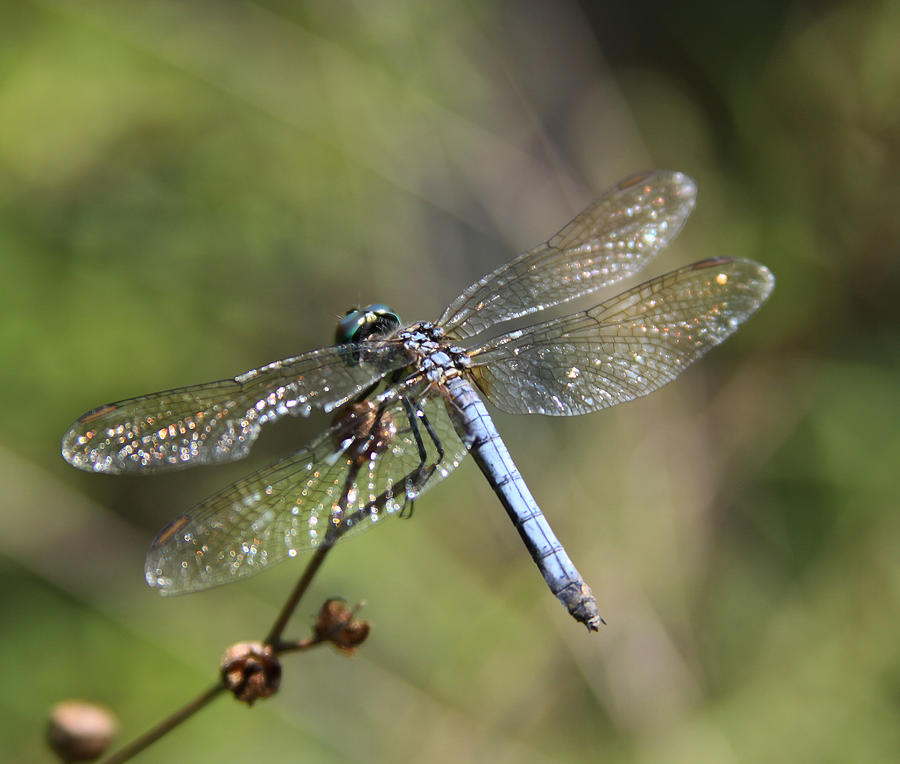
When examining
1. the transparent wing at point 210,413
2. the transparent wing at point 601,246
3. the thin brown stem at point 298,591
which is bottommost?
the thin brown stem at point 298,591

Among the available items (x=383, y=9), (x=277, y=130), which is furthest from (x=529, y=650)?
(x=383, y=9)

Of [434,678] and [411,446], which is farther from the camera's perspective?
[434,678]

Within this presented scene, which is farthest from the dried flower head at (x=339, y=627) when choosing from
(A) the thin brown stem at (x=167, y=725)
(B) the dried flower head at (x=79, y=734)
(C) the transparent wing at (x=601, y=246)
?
(C) the transparent wing at (x=601, y=246)

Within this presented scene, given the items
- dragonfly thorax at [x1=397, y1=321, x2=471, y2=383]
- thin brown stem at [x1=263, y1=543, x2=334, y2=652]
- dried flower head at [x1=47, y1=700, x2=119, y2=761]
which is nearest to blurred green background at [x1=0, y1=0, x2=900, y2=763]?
dried flower head at [x1=47, y1=700, x2=119, y2=761]

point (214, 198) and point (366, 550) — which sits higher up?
point (214, 198)

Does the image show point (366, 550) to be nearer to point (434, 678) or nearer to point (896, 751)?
point (434, 678)

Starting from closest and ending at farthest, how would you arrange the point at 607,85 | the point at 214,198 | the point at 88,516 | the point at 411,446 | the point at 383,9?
the point at 411,446, the point at 88,516, the point at 214,198, the point at 383,9, the point at 607,85

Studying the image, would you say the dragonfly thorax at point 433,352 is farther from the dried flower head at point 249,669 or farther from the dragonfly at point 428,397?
the dried flower head at point 249,669
